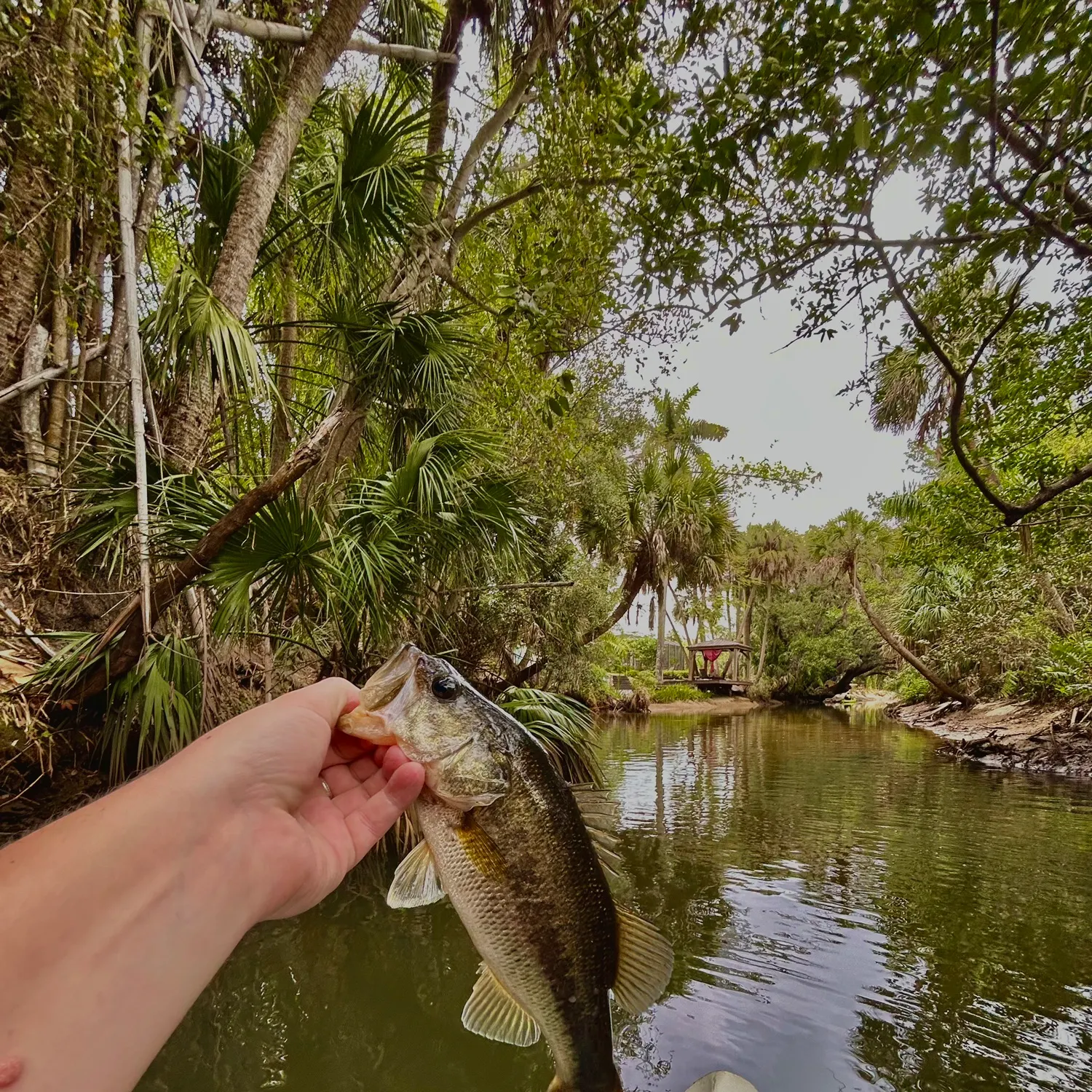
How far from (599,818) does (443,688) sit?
2.07ft

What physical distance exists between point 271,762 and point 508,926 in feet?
2.48

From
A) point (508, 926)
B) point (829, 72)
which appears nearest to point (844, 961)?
point (508, 926)

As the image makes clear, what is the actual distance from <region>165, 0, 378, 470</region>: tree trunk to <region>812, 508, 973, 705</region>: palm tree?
21690mm

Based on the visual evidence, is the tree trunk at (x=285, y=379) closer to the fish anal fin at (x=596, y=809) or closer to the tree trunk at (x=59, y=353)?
the tree trunk at (x=59, y=353)

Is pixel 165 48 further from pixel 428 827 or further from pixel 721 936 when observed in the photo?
pixel 721 936

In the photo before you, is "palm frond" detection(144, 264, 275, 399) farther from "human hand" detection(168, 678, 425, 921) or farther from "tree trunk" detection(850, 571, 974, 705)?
"tree trunk" detection(850, 571, 974, 705)

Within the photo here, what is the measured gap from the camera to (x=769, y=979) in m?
4.44

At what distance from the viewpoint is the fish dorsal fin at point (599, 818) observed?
190cm

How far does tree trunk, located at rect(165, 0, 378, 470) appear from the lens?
4789mm

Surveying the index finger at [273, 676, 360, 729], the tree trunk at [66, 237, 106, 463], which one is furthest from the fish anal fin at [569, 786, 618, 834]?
the tree trunk at [66, 237, 106, 463]

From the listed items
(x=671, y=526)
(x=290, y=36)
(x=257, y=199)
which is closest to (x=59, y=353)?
(x=257, y=199)

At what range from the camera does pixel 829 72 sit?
287cm

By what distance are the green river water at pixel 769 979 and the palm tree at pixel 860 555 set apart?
13.5 metres

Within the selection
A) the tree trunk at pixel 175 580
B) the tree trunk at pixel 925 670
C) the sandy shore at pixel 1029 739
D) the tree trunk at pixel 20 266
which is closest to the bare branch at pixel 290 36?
the tree trunk at pixel 20 266
